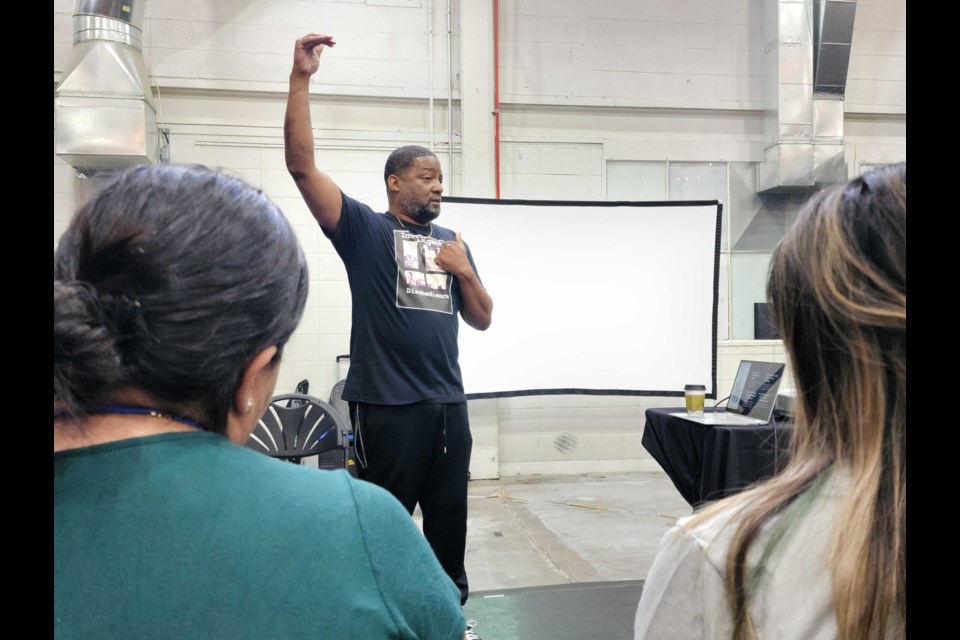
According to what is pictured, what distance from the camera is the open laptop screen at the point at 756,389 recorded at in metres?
2.32

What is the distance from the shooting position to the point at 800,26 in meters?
4.79

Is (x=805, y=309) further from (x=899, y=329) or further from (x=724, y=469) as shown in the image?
(x=724, y=469)

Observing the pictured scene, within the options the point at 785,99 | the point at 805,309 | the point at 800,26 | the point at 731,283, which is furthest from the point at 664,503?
the point at 805,309

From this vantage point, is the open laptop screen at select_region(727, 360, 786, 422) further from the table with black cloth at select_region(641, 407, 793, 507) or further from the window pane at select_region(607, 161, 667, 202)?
the window pane at select_region(607, 161, 667, 202)

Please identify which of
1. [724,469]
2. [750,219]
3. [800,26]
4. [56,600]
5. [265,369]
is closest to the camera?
[56,600]

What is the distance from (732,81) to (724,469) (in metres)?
3.84

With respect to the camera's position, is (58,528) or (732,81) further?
(732,81)

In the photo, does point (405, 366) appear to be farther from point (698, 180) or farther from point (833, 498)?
point (698, 180)

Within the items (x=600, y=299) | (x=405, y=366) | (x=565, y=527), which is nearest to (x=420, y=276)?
(x=405, y=366)

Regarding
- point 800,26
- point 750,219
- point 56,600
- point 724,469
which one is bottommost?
point 724,469

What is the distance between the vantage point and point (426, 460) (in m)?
1.91

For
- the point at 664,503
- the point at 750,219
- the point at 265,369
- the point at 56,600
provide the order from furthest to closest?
the point at 750,219
the point at 664,503
the point at 265,369
the point at 56,600

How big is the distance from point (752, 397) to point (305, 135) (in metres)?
1.67

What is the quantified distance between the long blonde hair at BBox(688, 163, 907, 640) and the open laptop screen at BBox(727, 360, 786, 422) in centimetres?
181
